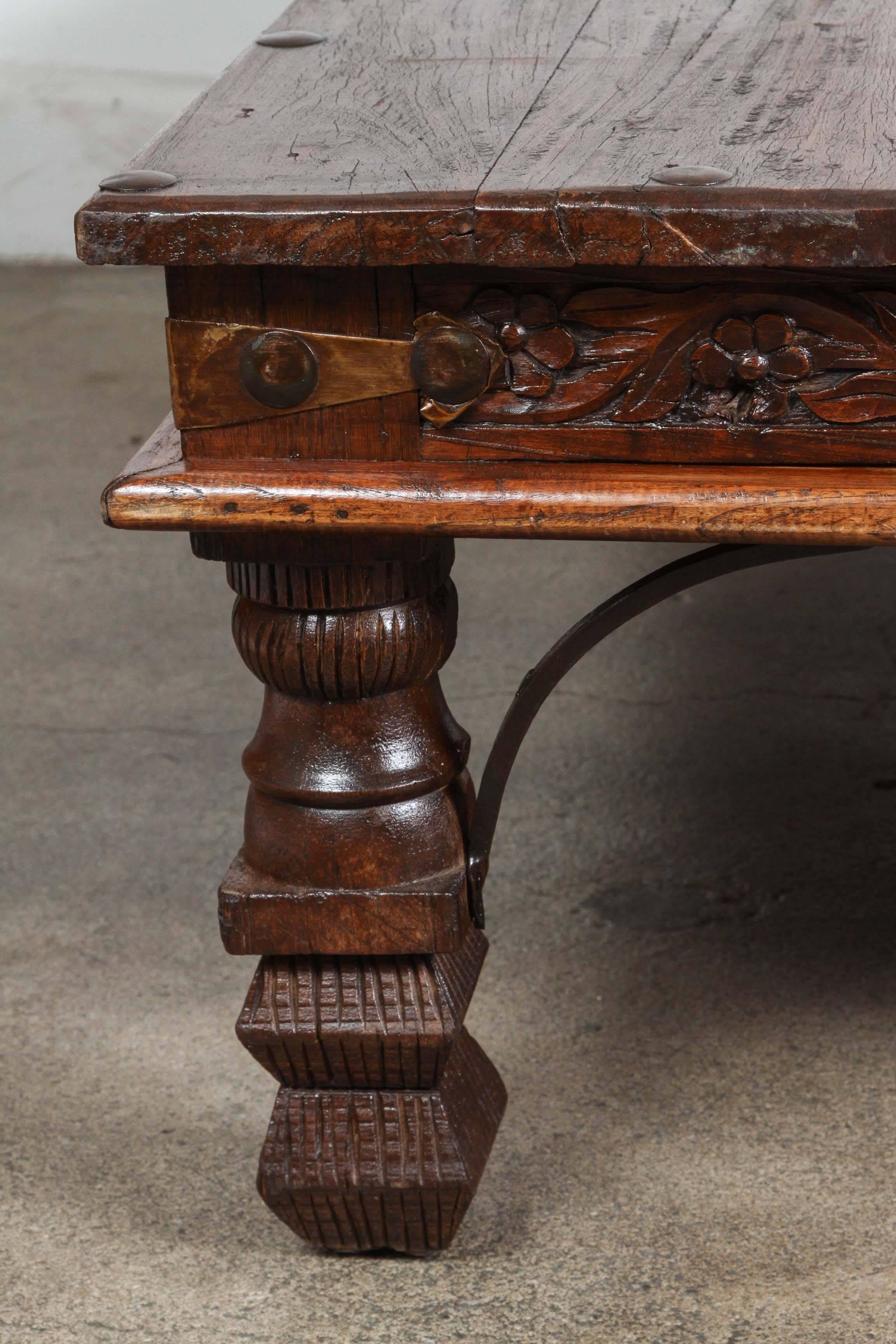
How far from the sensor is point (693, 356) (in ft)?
3.17

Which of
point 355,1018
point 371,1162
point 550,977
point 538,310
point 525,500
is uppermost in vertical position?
point 538,310

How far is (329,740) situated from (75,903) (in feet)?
2.59

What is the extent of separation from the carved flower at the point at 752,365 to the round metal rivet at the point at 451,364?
12 cm

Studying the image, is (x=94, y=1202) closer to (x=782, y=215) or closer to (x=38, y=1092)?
(x=38, y=1092)

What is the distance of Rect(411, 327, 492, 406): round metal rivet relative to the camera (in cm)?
97

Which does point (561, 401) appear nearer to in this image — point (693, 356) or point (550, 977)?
point (693, 356)

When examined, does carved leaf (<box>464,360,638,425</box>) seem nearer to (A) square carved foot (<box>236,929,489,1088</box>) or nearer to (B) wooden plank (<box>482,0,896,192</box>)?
(B) wooden plank (<box>482,0,896,192</box>)

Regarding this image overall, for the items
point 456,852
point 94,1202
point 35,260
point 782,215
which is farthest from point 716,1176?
point 35,260

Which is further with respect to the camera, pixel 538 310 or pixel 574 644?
pixel 574 644

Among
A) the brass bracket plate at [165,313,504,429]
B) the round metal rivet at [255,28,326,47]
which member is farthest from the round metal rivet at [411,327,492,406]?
the round metal rivet at [255,28,326,47]

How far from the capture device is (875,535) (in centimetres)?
96

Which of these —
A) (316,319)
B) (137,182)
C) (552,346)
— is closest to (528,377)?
(552,346)

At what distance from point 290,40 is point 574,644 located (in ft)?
1.93

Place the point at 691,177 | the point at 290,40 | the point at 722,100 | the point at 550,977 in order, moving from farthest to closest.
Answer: the point at 550,977
the point at 290,40
the point at 722,100
the point at 691,177
